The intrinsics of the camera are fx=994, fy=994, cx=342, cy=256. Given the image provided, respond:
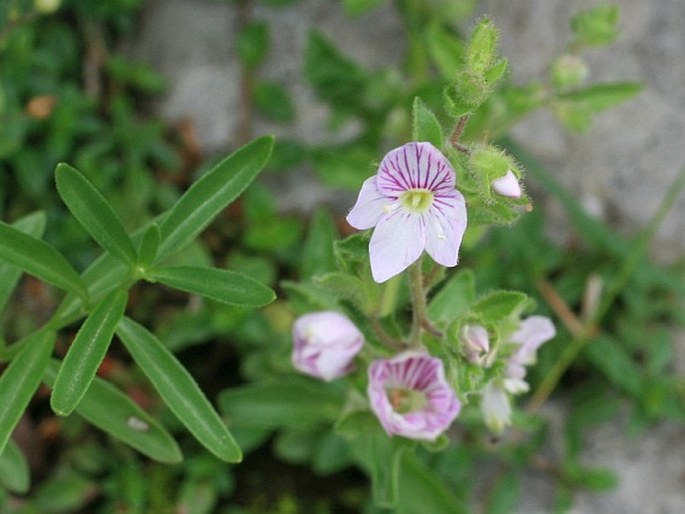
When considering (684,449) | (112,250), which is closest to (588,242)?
(684,449)

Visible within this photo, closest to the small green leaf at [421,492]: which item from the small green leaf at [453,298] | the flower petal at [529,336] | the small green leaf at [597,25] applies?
the small green leaf at [453,298]

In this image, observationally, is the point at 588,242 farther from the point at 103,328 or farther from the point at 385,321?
the point at 103,328

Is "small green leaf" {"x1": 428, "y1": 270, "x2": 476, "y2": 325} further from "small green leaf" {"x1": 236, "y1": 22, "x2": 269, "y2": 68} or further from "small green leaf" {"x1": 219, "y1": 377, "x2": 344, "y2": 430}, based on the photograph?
"small green leaf" {"x1": 236, "y1": 22, "x2": 269, "y2": 68}

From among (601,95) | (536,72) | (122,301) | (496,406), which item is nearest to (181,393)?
(122,301)

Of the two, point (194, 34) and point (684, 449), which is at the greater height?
point (194, 34)

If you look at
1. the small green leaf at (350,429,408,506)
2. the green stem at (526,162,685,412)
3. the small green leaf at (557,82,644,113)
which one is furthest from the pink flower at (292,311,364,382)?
the small green leaf at (557,82,644,113)

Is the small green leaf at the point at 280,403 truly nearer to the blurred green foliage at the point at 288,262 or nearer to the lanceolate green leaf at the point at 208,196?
the blurred green foliage at the point at 288,262
